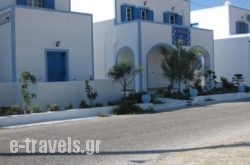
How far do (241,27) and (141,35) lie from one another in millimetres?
17180

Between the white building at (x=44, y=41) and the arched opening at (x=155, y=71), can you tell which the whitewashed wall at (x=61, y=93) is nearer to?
the white building at (x=44, y=41)

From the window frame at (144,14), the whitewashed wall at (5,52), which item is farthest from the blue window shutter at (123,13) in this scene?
the whitewashed wall at (5,52)

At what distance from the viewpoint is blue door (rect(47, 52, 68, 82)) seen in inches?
845

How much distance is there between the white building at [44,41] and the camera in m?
19.9

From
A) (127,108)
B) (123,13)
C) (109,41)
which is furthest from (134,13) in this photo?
(127,108)

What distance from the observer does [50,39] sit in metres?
21.3

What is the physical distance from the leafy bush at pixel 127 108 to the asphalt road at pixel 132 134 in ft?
4.99

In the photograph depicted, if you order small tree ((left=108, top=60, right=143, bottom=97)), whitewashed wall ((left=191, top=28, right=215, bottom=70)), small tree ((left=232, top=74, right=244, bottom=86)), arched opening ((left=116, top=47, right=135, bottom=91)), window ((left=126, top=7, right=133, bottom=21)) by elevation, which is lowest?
small tree ((left=232, top=74, right=244, bottom=86))

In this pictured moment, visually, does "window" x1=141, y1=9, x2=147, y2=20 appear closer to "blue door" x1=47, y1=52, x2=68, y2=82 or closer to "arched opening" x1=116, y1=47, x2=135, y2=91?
"arched opening" x1=116, y1=47, x2=135, y2=91

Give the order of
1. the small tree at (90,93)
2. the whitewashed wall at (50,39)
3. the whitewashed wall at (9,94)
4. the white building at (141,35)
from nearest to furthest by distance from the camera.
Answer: the whitewashed wall at (9,94) → the whitewashed wall at (50,39) → the small tree at (90,93) → the white building at (141,35)

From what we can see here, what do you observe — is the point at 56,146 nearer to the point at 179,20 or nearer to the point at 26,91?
the point at 26,91

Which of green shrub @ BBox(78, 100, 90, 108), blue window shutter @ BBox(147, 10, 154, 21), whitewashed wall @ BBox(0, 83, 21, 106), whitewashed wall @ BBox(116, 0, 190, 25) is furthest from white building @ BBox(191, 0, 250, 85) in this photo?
whitewashed wall @ BBox(0, 83, 21, 106)

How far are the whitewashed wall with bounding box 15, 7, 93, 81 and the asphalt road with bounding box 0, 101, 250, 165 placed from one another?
5340mm

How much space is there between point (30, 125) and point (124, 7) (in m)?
14.4
